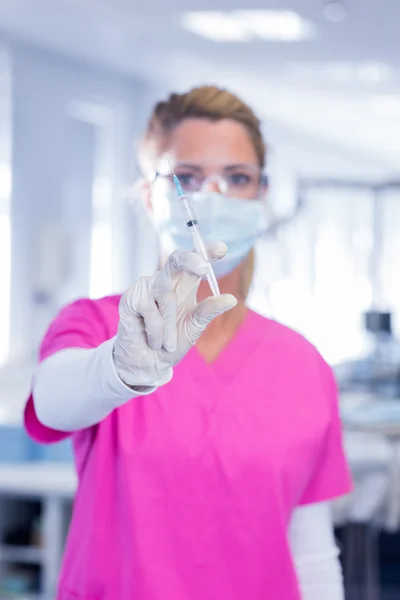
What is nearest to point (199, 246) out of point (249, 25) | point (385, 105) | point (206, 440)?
point (206, 440)

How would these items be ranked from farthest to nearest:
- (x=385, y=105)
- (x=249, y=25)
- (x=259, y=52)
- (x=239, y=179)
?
(x=385, y=105)
(x=259, y=52)
(x=249, y=25)
(x=239, y=179)

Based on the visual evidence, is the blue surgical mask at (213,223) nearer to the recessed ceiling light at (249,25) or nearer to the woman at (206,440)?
the woman at (206,440)

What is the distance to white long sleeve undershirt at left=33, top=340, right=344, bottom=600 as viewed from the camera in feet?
2.65

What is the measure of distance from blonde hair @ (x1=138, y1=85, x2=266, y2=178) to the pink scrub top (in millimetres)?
227

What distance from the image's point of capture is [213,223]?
101 cm

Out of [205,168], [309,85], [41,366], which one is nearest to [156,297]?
[41,366]

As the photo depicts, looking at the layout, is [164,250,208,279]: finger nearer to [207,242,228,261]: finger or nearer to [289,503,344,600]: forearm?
[207,242,228,261]: finger

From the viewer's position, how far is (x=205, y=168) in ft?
3.40

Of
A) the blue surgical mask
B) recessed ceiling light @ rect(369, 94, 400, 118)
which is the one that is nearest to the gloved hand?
the blue surgical mask

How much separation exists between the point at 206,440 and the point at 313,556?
8.8 inches

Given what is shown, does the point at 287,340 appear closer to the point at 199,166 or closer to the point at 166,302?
the point at 199,166

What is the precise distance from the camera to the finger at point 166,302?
0.72 meters

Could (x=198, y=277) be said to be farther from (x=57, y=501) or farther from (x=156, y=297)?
(x=57, y=501)

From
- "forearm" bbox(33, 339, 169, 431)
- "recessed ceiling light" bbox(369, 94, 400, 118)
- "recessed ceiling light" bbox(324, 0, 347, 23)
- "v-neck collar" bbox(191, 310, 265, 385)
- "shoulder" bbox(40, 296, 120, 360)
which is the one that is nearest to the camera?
"forearm" bbox(33, 339, 169, 431)
